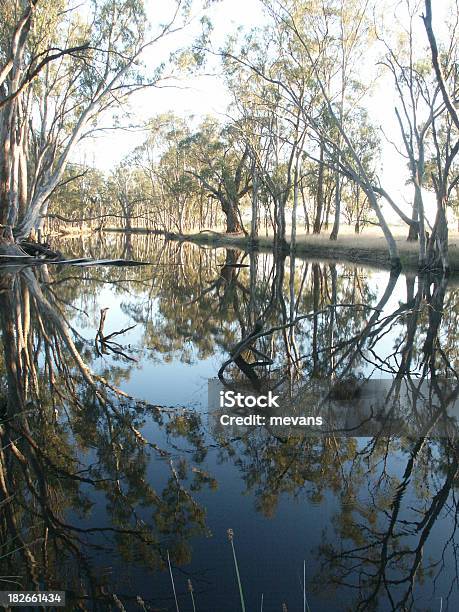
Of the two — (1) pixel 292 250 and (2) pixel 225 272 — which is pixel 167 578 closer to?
(2) pixel 225 272

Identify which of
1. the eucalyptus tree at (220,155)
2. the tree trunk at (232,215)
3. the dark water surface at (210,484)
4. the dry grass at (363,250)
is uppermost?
the eucalyptus tree at (220,155)

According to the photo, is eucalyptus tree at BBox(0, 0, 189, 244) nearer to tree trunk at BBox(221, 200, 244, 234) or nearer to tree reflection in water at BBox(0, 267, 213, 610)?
tree reflection in water at BBox(0, 267, 213, 610)

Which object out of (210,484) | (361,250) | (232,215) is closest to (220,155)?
(232,215)

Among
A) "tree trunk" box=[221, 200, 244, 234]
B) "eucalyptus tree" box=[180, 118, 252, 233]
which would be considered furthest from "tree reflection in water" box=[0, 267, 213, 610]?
"tree trunk" box=[221, 200, 244, 234]

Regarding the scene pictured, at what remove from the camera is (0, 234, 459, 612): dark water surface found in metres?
2.73

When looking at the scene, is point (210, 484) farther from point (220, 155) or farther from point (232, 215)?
point (232, 215)

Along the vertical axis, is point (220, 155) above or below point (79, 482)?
above

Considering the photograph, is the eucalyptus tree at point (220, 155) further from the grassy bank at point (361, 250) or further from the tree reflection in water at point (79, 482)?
the tree reflection in water at point (79, 482)

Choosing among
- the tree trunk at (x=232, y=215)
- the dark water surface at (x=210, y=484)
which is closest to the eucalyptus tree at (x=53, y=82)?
the dark water surface at (x=210, y=484)

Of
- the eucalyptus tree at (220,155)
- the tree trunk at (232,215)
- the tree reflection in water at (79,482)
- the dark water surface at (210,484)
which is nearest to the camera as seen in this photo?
the dark water surface at (210,484)

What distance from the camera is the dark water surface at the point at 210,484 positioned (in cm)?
273

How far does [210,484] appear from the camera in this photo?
12.6 ft

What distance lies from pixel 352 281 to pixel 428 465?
13949 mm

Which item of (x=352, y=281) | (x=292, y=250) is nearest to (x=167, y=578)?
(x=352, y=281)
